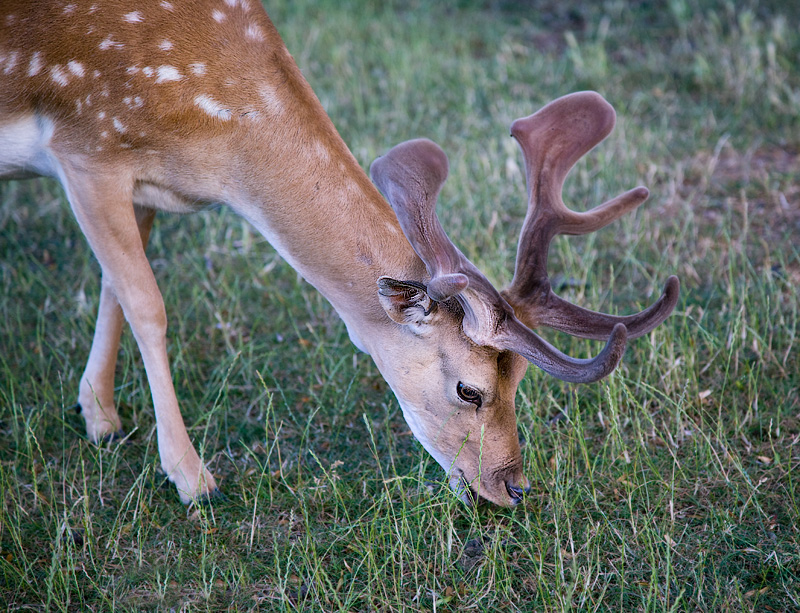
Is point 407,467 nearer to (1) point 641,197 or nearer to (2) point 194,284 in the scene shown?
(1) point 641,197

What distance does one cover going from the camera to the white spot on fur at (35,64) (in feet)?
10.8

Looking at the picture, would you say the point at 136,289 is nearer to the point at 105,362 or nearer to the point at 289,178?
the point at 105,362

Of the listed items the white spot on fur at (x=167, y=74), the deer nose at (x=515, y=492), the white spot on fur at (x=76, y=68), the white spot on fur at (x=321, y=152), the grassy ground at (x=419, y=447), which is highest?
the white spot on fur at (x=76, y=68)

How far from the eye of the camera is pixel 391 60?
25.1ft

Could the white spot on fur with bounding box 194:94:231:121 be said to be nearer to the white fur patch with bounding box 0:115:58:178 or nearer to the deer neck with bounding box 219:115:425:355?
the deer neck with bounding box 219:115:425:355

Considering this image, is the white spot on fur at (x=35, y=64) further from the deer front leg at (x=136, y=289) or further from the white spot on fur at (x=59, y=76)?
the deer front leg at (x=136, y=289)

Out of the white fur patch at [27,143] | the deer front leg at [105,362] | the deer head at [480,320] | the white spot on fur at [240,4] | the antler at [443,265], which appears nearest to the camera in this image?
the antler at [443,265]

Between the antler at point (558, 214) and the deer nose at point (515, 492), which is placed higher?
the antler at point (558, 214)

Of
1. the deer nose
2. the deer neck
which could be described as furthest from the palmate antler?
the deer nose

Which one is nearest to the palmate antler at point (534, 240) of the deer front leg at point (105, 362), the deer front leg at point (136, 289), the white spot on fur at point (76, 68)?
the deer front leg at point (136, 289)

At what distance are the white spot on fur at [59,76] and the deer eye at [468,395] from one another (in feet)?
6.48

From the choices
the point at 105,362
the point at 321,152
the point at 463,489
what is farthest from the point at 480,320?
the point at 105,362

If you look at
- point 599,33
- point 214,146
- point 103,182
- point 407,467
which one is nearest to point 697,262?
point 407,467

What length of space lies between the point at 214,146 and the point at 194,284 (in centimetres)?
183
